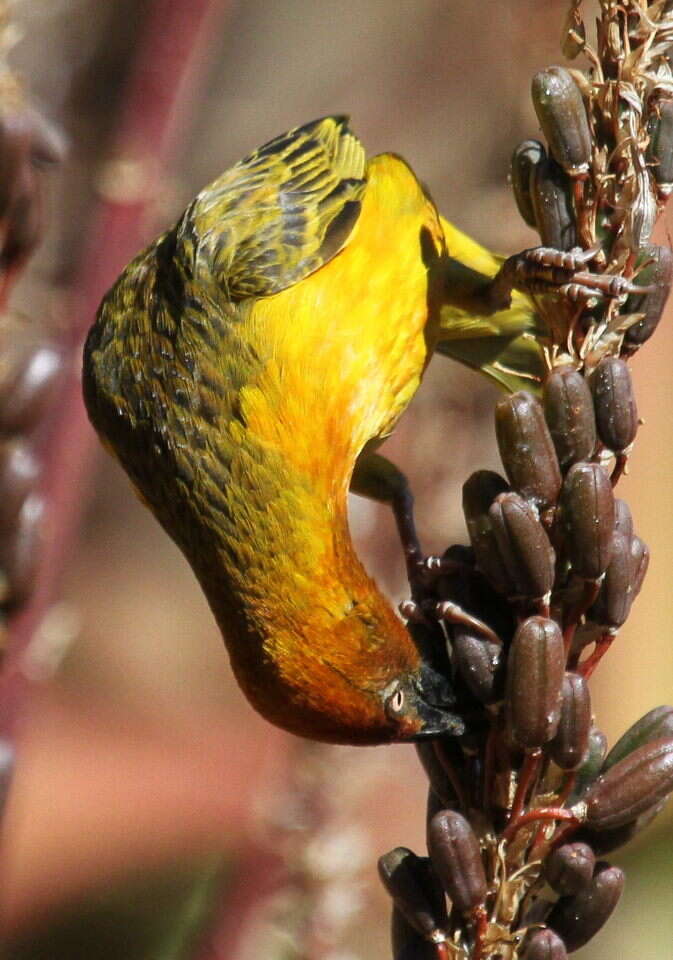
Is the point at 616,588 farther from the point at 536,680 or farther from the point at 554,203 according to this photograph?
the point at 554,203

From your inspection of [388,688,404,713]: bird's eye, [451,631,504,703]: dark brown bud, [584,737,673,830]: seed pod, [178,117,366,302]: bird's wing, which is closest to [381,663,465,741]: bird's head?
[388,688,404,713]: bird's eye

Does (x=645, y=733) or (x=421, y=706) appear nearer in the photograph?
(x=645, y=733)

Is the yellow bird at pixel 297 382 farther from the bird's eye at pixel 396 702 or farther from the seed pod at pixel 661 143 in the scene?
the seed pod at pixel 661 143

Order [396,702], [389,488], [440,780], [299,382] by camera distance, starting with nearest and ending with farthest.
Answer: [440,780] < [396,702] < [299,382] < [389,488]

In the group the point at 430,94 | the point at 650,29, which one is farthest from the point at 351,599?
the point at 430,94

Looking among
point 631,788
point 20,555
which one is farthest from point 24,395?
point 631,788
